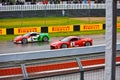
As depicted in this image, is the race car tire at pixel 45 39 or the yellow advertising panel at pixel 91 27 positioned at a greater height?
the yellow advertising panel at pixel 91 27

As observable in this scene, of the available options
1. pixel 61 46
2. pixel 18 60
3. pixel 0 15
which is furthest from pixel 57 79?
pixel 0 15

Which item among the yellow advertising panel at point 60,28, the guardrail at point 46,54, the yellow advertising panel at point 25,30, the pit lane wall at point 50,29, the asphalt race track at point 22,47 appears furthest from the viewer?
the yellow advertising panel at point 60,28

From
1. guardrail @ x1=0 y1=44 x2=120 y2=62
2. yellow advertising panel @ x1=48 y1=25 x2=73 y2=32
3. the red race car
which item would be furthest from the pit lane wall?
guardrail @ x1=0 y1=44 x2=120 y2=62

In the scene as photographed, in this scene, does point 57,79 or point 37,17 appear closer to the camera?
point 57,79

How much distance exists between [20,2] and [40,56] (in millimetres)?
22419

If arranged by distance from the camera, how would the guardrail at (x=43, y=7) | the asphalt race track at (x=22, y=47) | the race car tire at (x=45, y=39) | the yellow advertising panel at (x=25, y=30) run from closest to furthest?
the asphalt race track at (x=22, y=47) → the race car tire at (x=45, y=39) → the yellow advertising panel at (x=25, y=30) → the guardrail at (x=43, y=7)

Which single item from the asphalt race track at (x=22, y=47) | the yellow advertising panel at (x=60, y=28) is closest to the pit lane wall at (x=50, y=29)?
the yellow advertising panel at (x=60, y=28)

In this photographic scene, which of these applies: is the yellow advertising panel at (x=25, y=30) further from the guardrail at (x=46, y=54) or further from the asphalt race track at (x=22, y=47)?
the guardrail at (x=46, y=54)

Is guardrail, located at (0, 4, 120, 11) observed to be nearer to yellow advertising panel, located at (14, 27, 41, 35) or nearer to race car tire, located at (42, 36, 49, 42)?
yellow advertising panel, located at (14, 27, 41, 35)

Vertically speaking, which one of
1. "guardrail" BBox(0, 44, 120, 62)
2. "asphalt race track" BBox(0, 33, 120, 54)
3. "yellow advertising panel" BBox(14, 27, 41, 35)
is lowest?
"asphalt race track" BBox(0, 33, 120, 54)

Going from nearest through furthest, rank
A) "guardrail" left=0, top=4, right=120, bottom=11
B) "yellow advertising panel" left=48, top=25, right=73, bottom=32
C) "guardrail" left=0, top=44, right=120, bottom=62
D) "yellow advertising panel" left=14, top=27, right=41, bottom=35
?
"guardrail" left=0, top=44, right=120, bottom=62 < "yellow advertising panel" left=14, top=27, right=41, bottom=35 < "yellow advertising panel" left=48, top=25, right=73, bottom=32 < "guardrail" left=0, top=4, right=120, bottom=11

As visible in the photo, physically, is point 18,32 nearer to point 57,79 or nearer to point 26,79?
point 57,79

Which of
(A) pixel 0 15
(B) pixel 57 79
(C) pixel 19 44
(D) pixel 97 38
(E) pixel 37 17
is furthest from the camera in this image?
(E) pixel 37 17

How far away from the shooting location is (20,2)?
35.5 m
